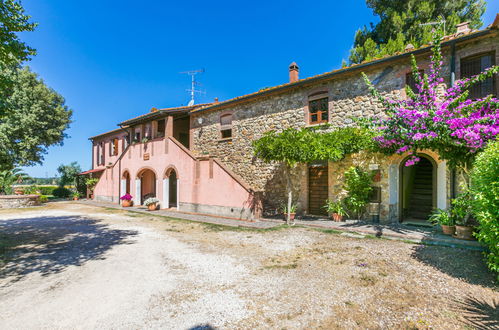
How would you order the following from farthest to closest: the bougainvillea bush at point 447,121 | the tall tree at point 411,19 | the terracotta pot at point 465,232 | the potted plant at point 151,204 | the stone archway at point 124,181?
the stone archway at point 124,181 → the tall tree at point 411,19 → the potted plant at point 151,204 → the terracotta pot at point 465,232 → the bougainvillea bush at point 447,121

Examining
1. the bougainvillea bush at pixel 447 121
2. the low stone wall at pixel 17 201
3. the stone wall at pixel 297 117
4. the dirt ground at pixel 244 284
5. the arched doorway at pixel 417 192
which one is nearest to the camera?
the dirt ground at pixel 244 284

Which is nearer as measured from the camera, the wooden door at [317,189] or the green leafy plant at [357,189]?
the green leafy plant at [357,189]

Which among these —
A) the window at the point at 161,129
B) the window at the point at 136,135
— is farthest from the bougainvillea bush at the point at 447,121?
the window at the point at 136,135

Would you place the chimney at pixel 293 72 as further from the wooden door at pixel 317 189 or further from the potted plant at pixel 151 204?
the potted plant at pixel 151 204

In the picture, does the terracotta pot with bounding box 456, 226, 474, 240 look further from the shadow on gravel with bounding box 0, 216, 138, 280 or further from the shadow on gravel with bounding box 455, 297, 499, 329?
the shadow on gravel with bounding box 0, 216, 138, 280

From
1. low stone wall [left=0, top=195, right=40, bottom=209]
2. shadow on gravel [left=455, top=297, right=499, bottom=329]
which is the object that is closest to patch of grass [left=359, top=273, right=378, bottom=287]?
shadow on gravel [left=455, top=297, right=499, bottom=329]

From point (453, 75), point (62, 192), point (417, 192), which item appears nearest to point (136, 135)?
point (62, 192)

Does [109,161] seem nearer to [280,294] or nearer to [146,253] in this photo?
[146,253]

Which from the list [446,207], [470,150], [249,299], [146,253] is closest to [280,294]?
[249,299]

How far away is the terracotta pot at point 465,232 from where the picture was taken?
22.6 feet

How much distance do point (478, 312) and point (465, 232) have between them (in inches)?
175

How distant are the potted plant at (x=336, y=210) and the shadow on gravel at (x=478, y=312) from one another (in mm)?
6295

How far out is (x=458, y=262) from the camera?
5535mm

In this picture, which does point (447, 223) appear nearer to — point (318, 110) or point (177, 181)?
point (318, 110)
